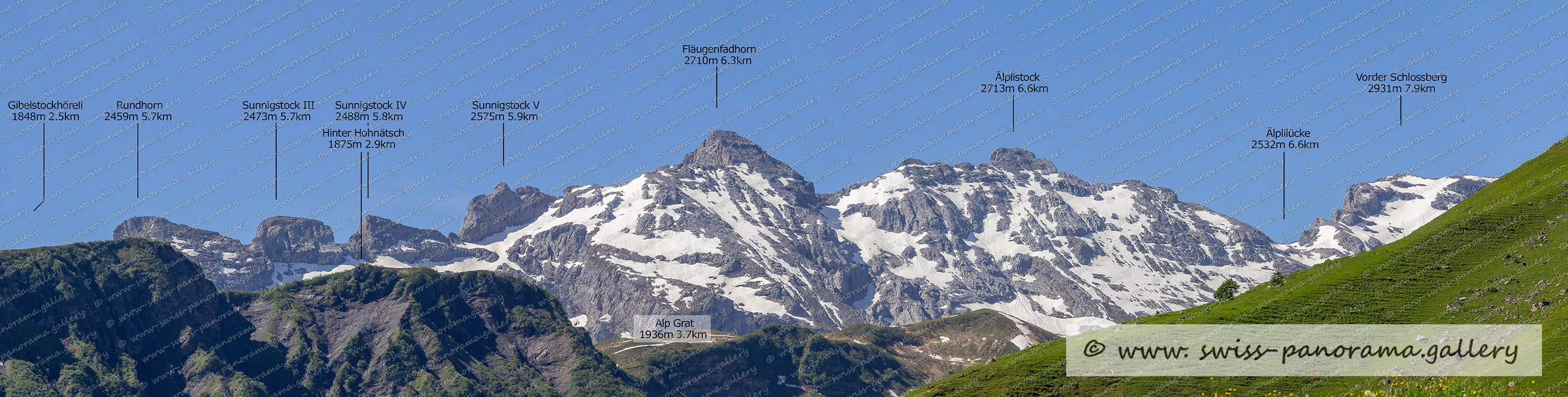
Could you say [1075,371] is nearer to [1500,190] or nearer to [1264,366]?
[1264,366]

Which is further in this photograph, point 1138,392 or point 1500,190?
point 1500,190

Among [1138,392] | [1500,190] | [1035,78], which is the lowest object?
[1138,392]

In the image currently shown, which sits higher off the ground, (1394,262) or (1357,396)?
(1394,262)

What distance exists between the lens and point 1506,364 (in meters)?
76.9

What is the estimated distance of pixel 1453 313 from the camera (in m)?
99.2

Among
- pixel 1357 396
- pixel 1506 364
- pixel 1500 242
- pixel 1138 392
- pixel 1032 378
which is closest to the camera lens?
pixel 1357 396

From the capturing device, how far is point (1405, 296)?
106 m

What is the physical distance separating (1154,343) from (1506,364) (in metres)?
33.0

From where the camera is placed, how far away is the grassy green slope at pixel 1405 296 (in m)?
92.8

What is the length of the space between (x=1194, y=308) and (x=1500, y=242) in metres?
31.4

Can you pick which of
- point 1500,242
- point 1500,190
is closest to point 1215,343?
point 1500,242

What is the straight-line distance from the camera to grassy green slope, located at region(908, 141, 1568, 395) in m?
92.8

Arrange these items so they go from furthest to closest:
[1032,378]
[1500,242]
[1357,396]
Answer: [1500,242] → [1032,378] → [1357,396]

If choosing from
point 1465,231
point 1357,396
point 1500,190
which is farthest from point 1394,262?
point 1357,396
